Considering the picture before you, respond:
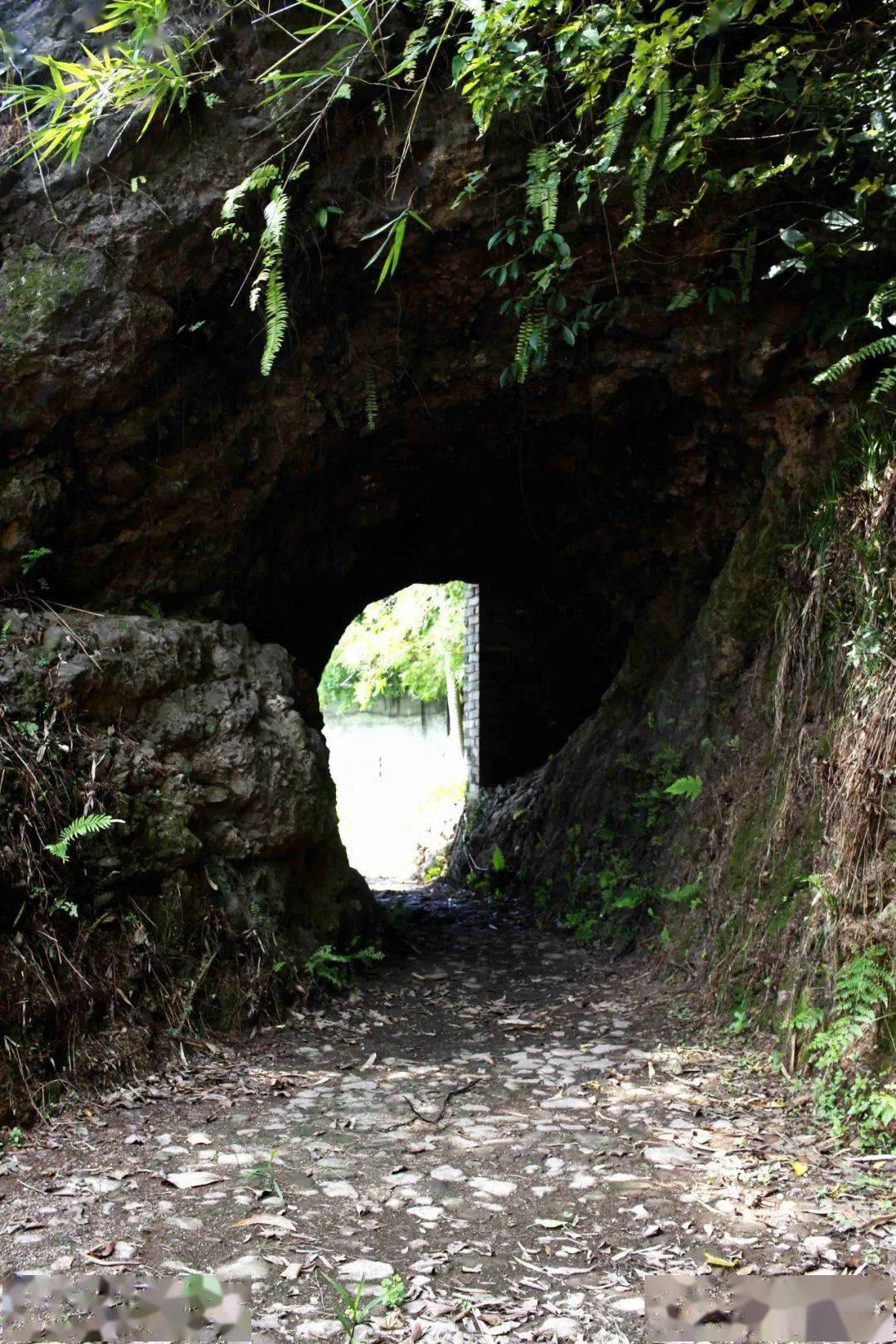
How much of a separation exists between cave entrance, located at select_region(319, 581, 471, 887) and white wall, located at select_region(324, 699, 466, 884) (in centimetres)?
3

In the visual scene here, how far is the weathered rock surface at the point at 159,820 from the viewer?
3.84m

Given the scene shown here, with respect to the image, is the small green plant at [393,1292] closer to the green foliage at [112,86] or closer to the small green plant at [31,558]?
the small green plant at [31,558]

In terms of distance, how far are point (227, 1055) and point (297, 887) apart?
4.04 ft

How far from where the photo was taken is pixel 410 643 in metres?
22.1

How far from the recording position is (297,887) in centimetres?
526

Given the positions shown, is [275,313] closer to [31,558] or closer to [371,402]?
[371,402]

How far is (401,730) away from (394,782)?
14.9 feet

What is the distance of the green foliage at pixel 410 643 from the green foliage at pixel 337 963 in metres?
14.8

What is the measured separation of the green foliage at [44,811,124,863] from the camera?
3756mm

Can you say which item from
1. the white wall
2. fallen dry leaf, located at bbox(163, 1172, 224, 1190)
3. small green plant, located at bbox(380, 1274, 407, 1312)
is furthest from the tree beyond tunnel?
the white wall

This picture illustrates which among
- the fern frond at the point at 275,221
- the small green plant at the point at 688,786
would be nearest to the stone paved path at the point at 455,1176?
the small green plant at the point at 688,786

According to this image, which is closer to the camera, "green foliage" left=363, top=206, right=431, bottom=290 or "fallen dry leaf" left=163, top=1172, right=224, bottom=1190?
"fallen dry leaf" left=163, top=1172, right=224, bottom=1190

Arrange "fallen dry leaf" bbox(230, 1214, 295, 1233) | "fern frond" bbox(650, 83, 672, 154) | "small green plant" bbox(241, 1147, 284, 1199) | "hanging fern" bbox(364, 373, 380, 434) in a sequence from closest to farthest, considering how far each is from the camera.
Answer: "fallen dry leaf" bbox(230, 1214, 295, 1233), "small green plant" bbox(241, 1147, 284, 1199), "fern frond" bbox(650, 83, 672, 154), "hanging fern" bbox(364, 373, 380, 434)

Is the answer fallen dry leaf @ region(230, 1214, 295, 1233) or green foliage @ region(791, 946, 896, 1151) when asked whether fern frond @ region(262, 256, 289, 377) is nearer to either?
fallen dry leaf @ region(230, 1214, 295, 1233)
